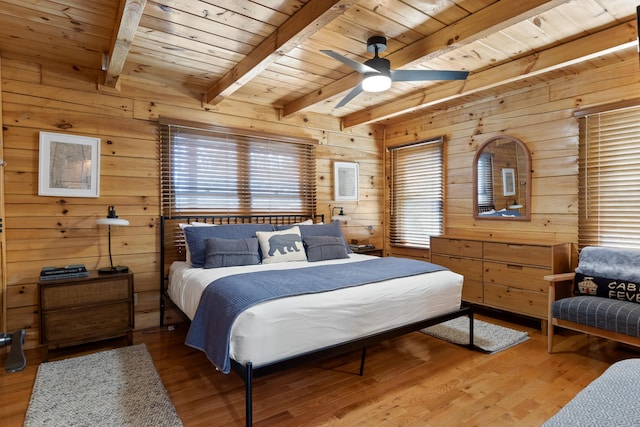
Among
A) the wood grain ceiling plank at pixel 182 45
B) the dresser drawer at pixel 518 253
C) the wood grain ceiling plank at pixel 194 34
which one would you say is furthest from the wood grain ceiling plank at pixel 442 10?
the dresser drawer at pixel 518 253

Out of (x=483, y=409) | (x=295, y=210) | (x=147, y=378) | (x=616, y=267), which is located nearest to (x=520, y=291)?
(x=616, y=267)

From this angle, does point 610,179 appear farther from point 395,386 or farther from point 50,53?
point 50,53

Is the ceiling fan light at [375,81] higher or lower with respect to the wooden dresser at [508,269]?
higher

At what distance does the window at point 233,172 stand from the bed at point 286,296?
0.28 metres

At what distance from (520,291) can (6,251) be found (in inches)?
181

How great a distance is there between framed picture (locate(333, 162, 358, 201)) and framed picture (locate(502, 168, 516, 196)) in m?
1.89

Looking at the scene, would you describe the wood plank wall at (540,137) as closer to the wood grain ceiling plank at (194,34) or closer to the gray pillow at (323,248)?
the gray pillow at (323,248)

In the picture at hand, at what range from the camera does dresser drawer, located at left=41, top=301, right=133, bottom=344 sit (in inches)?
108

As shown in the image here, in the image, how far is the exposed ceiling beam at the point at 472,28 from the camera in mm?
2064

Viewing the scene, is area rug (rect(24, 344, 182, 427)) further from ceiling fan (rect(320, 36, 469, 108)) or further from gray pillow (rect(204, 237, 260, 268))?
ceiling fan (rect(320, 36, 469, 108))

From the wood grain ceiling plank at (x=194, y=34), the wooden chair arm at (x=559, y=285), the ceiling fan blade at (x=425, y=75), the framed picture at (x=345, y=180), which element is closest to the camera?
the wood grain ceiling plank at (x=194, y=34)

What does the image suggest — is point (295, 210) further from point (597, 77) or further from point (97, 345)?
point (597, 77)

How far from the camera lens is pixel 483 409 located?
2141mm

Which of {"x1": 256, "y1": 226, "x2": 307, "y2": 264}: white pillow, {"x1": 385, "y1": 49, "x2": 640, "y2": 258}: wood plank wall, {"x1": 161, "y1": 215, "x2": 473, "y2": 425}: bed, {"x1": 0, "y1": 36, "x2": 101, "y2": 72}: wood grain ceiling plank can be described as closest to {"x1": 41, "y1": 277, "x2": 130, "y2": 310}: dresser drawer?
{"x1": 161, "y1": 215, "x2": 473, "y2": 425}: bed
